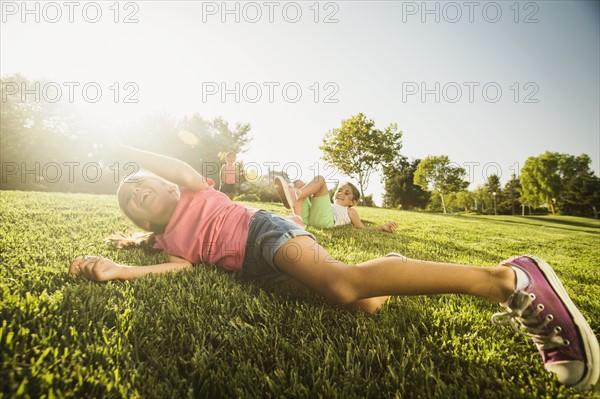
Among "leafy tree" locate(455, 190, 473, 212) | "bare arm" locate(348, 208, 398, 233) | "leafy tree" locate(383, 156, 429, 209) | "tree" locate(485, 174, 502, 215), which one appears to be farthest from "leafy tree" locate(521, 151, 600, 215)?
"bare arm" locate(348, 208, 398, 233)

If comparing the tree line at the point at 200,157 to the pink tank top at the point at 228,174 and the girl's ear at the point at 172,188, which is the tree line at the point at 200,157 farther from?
the girl's ear at the point at 172,188

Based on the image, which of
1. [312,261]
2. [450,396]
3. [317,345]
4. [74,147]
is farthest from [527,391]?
[74,147]

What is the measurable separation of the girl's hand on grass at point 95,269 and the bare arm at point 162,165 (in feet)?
2.56

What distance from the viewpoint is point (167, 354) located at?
131 cm

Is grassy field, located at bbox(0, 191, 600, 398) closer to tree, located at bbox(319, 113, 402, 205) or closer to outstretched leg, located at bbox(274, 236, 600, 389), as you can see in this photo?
outstretched leg, located at bbox(274, 236, 600, 389)

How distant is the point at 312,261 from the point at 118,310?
1.21 metres

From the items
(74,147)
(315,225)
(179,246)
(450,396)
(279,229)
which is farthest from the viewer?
(74,147)

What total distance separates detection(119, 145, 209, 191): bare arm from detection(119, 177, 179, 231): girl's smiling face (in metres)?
0.26

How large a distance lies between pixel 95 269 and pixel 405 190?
159 ft

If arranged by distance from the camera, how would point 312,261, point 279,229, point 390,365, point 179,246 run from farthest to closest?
point 179,246
point 279,229
point 312,261
point 390,365

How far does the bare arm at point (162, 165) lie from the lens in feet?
6.88

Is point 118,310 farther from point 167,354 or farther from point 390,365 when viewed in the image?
point 390,365

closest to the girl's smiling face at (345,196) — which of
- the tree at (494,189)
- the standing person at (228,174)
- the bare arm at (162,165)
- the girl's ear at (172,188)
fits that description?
the girl's ear at (172,188)

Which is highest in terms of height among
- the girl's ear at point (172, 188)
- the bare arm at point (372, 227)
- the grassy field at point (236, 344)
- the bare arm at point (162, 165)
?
the bare arm at point (162, 165)
